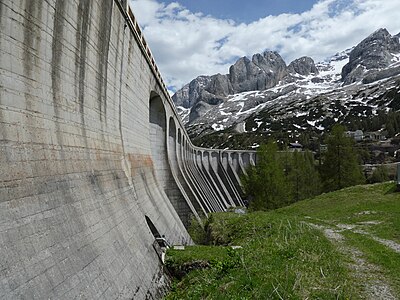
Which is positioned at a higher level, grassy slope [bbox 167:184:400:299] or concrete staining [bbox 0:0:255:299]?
concrete staining [bbox 0:0:255:299]

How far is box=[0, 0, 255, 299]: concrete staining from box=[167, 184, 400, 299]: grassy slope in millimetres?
1668

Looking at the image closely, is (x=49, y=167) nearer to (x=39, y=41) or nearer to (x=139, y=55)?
(x=39, y=41)

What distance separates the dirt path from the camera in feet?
28.8

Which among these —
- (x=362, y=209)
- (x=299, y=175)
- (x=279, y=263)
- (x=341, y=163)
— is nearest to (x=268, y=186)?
(x=299, y=175)

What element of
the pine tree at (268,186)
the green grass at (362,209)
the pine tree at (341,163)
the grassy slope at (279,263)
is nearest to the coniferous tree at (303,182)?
the pine tree at (341,163)

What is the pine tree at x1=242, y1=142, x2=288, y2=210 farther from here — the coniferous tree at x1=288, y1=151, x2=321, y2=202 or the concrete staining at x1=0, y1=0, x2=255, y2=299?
the concrete staining at x1=0, y1=0, x2=255, y2=299

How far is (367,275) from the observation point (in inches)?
405

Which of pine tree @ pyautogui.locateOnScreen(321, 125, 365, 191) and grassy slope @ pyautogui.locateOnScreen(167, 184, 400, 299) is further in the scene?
pine tree @ pyautogui.locateOnScreen(321, 125, 365, 191)

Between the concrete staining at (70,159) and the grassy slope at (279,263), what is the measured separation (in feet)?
5.47

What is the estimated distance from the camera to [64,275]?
7.22 metres

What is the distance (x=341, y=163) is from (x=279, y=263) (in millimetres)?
34736

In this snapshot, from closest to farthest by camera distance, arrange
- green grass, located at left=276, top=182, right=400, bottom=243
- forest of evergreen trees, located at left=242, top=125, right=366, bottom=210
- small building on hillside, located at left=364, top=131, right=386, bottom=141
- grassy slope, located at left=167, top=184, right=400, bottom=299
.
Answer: grassy slope, located at left=167, top=184, right=400, bottom=299, green grass, located at left=276, top=182, right=400, bottom=243, forest of evergreen trees, located at left=242, top=125, right=366, bottom=210, small building on hillside, located at left=364, top=131, right=386, bottom=141

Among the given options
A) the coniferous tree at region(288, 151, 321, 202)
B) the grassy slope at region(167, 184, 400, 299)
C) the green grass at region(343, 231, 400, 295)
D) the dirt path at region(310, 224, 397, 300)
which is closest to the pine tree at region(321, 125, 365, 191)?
the coniferous tree at region(288, 151, 321, 202)

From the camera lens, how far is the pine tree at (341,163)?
4241 centimetres
